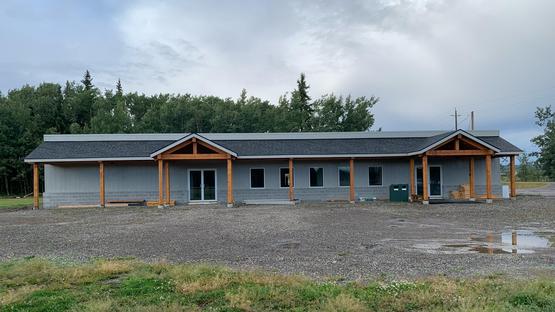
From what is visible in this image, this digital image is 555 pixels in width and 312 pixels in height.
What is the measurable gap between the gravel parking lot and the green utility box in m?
4.60

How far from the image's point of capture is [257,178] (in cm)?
2584

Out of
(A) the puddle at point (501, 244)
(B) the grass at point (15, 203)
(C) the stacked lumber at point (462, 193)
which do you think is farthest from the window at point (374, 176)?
(B) the grass at point (15, 203)

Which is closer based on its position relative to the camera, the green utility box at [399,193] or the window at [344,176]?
the green utility box at [399,193]

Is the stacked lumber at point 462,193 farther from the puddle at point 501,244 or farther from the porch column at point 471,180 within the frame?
the puddle at point 501,244

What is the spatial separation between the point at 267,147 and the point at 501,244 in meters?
15.9

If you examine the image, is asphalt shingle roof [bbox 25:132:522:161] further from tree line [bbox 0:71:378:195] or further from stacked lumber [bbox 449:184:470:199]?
tree line [bbox 0:71:378:195]

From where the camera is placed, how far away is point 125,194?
24938 millimetres

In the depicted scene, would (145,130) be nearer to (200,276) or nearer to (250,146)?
(250,146)

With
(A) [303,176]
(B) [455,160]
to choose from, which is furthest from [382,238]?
(B) [455,160]

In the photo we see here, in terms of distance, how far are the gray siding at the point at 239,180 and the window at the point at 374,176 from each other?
196 mm

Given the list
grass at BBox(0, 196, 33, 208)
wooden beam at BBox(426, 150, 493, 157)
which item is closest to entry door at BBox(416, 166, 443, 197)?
wooden beam at BBox(426, 150, 493, 157)

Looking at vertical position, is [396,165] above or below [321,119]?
below

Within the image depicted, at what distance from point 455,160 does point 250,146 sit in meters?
11.6

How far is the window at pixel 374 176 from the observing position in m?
26.2
